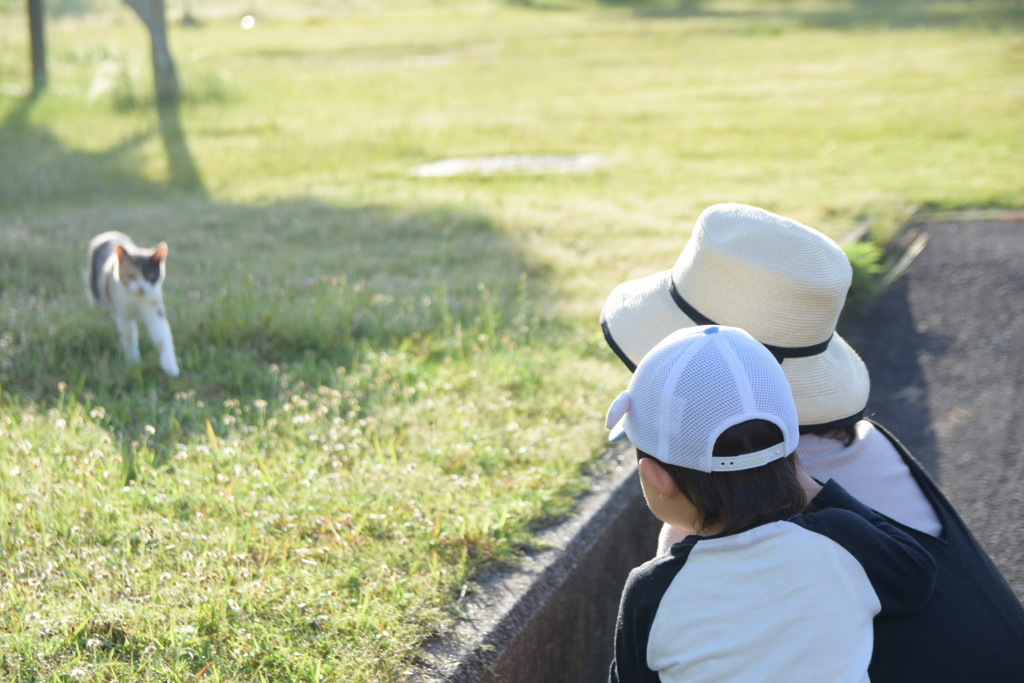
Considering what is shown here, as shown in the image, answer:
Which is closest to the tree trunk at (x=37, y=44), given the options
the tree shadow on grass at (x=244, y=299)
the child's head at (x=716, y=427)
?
the tree shadow on grass at (x=244, y=299)

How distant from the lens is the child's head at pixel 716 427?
5.82 ft

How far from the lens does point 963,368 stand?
500 centimetres

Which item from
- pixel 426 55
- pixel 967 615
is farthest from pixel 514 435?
pixel 426 55

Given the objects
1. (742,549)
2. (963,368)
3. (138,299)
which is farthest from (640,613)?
(963,368)

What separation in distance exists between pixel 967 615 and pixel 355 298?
379 cm

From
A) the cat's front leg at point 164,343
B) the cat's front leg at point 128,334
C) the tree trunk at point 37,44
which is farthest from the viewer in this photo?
the tree trunk at point 37,44

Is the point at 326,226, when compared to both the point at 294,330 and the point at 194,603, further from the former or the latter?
the point at 194,603

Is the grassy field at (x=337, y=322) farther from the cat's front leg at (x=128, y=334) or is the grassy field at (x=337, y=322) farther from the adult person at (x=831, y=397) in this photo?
the adult person at (x=831, y=397)

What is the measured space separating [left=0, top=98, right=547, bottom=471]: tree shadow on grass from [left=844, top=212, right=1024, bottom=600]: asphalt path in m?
1.92

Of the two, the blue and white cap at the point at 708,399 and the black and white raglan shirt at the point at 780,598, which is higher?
the blue and white cap at the point at 708,399

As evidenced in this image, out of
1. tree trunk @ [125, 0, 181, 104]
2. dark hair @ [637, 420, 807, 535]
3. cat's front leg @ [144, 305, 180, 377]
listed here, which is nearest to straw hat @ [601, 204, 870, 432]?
dark hair @ [637, 420, 807, 535]

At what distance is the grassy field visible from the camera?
2.63 meters

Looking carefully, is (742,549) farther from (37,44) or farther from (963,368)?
(37,44)

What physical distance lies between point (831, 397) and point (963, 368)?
2.87 metres
